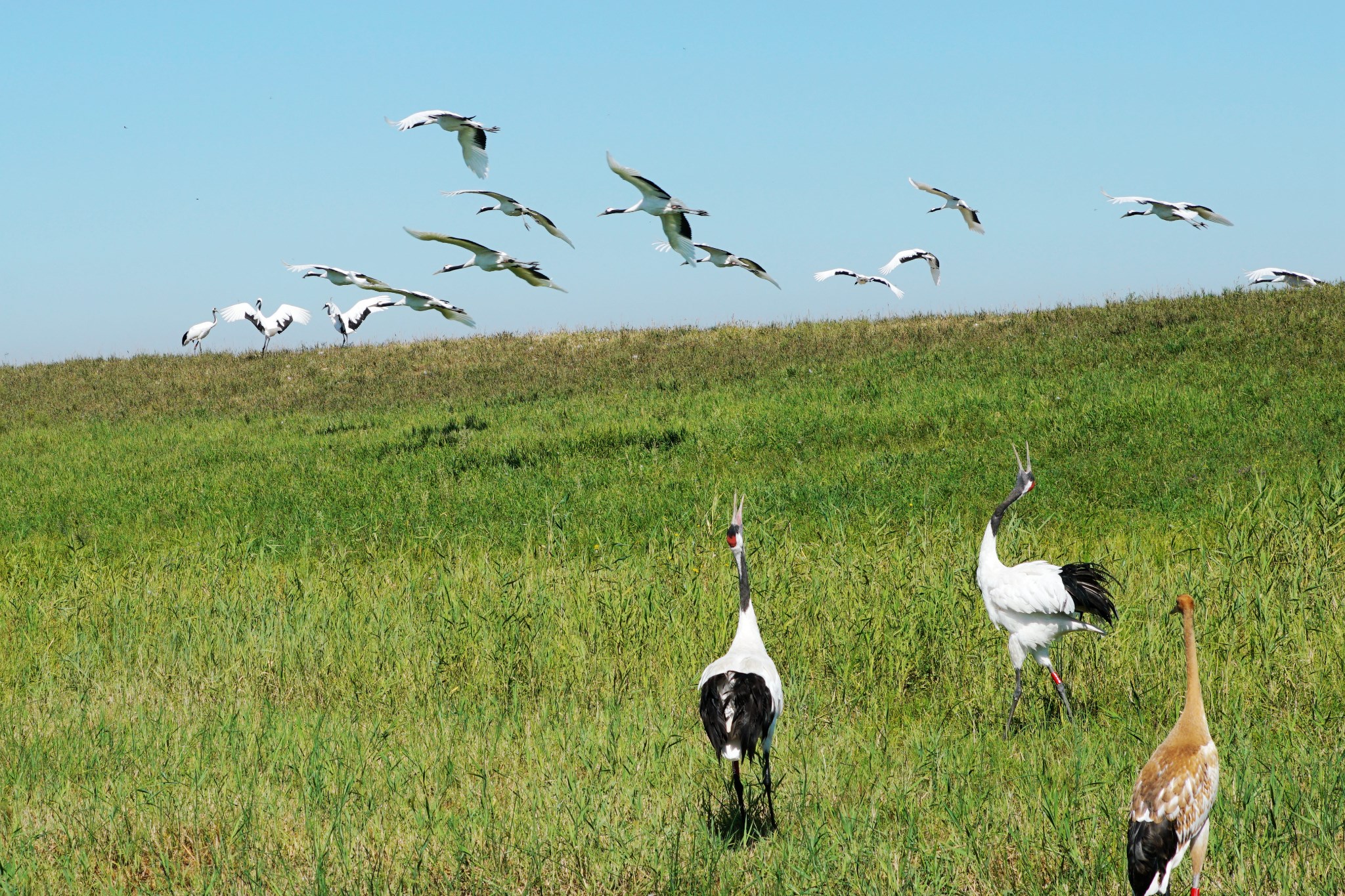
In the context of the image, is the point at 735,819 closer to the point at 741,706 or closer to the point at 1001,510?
the point at 741,706

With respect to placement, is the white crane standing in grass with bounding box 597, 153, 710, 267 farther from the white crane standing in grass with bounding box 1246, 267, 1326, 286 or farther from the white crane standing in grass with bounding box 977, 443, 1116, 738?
the white crane standing in grass with bounding box 1246, 267, 1326, 286

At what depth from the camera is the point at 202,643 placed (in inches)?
298

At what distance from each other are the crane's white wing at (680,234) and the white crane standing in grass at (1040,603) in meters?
4.88

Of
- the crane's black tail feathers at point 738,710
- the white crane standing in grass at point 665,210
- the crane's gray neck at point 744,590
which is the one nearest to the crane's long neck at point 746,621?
the crane's gray neck at point 744,590

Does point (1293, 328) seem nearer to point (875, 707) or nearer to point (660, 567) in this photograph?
point (660, 567)

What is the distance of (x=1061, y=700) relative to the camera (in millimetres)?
6113

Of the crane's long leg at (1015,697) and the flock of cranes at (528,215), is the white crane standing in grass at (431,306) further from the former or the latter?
the crane's long leg at (1015,697)

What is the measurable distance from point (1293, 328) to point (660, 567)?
51.6ft

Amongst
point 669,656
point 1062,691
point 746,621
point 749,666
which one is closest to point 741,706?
point 749,666

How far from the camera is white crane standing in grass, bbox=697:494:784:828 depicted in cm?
421

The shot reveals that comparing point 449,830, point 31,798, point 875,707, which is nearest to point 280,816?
point 449,830

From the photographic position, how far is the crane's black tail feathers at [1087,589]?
5.62 meters

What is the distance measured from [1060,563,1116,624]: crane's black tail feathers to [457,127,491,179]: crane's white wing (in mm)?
6393

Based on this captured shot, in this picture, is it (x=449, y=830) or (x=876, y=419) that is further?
(x=876, y=419)
